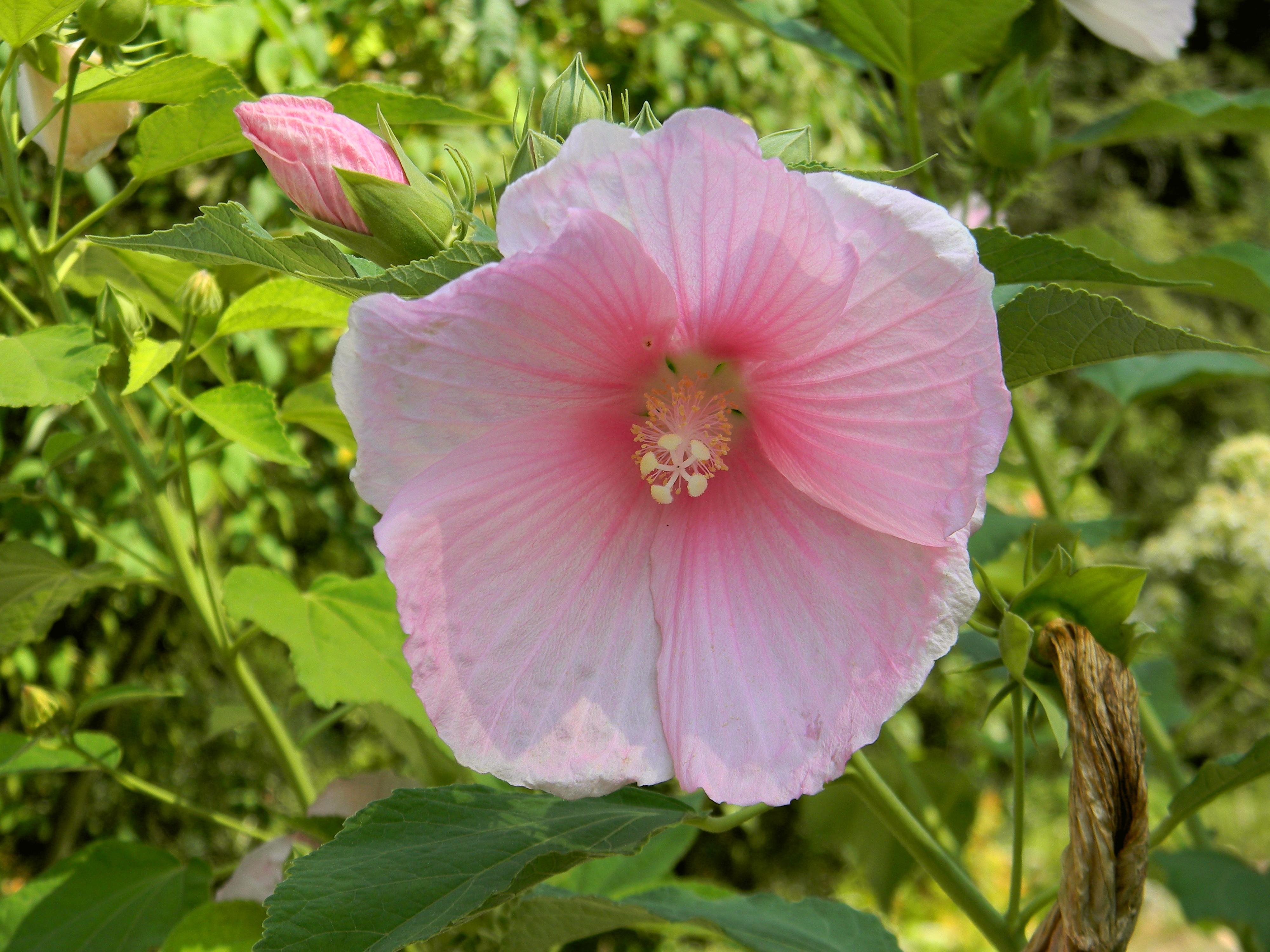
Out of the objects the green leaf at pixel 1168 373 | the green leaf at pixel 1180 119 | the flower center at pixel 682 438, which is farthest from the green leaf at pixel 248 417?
the green leaf at pixel 1168 373

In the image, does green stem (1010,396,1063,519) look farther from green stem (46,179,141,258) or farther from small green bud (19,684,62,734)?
small green bud (19,684,62,734)

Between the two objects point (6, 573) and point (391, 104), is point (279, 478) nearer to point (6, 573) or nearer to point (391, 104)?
point (6, 573)

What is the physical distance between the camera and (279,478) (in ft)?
7.74

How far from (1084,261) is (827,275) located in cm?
18

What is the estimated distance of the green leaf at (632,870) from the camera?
3.49ft

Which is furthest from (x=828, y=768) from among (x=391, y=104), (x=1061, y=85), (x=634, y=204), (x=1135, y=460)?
(x=1061, y=85)

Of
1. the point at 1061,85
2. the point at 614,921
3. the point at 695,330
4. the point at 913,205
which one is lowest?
the point at 1061,85

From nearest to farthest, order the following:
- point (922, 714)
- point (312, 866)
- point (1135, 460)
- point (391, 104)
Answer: point (312, 866) < point (391, 104) < point (922, 714) < point (1135, 460)

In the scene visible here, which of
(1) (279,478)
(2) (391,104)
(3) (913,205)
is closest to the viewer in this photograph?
(3) (913,205)

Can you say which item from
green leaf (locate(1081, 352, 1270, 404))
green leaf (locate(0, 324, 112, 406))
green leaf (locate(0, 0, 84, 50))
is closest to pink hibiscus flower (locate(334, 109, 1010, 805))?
green leaf (locate(0, 324, 112, 406))

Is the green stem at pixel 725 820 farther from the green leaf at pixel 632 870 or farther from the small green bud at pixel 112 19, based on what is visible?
the small green bud at pixel 112 19

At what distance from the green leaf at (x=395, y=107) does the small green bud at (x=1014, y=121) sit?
17.2 inches

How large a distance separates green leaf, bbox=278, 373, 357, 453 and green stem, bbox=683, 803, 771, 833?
457 millimetres

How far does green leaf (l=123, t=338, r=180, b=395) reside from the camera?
75 centimetres
